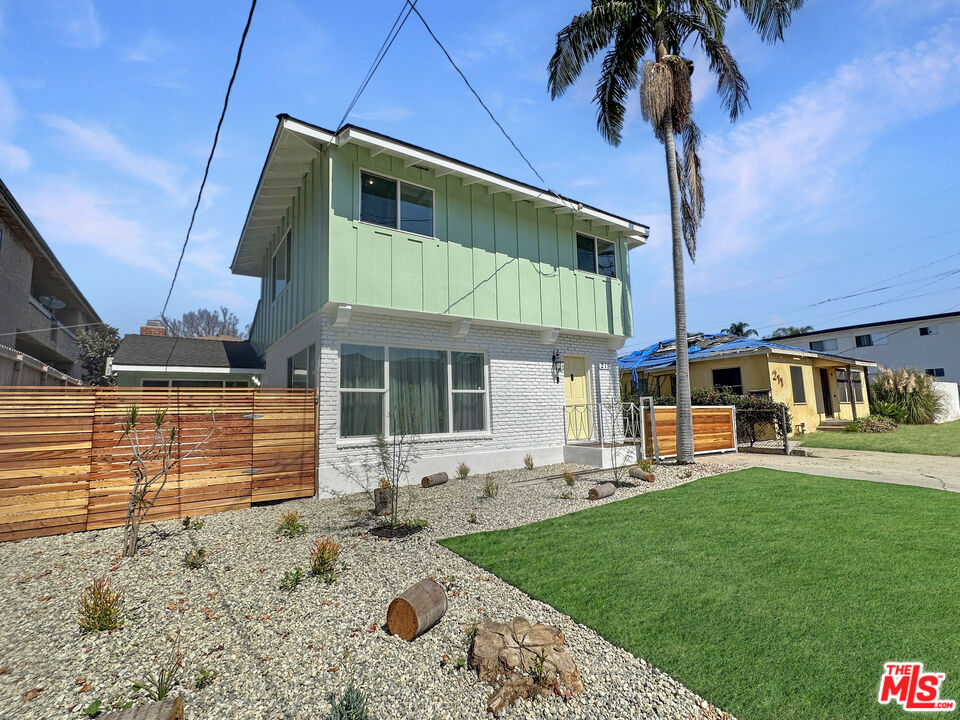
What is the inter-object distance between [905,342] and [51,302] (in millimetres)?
49336

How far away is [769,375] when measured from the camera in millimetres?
16016

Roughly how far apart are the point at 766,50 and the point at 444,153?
9360mm

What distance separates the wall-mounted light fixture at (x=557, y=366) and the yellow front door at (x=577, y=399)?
1.14 ft

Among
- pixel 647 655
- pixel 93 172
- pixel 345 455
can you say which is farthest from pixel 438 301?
pixel 647 655

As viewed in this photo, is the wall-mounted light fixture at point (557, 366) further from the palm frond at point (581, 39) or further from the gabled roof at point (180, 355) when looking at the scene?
the gabled roof at point (180, 355)

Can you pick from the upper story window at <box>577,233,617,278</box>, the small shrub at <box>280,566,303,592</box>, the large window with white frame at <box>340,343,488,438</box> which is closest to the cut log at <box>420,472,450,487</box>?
the large window with white frame at <box>340,343,488,438</box>

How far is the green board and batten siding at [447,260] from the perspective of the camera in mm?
8188

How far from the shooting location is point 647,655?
303 centimetres

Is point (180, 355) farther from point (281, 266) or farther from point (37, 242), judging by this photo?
point (37, 242)

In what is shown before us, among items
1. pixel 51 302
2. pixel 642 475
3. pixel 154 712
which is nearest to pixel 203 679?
pixel 154 712

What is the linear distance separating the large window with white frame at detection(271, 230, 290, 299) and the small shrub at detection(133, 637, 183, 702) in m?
9.10

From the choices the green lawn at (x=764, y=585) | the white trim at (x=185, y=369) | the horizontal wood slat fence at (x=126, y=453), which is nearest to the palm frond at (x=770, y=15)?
the green lawn at (x=764, y=585)

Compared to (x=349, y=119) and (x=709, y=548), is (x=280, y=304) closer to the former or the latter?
(x=349, y=119)

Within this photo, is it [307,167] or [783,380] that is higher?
[307,167]
